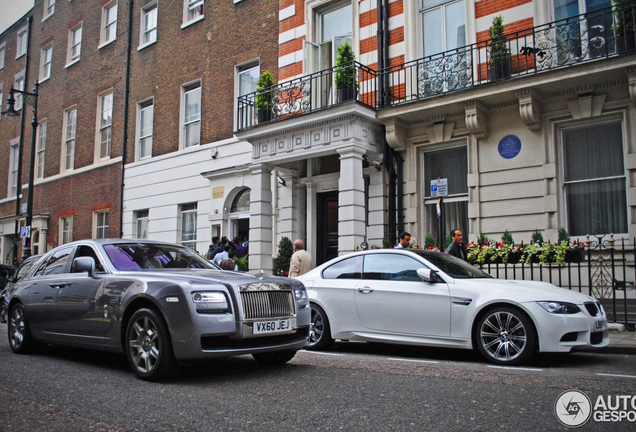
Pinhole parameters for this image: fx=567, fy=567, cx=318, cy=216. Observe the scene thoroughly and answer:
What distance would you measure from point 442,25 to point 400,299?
889 cm

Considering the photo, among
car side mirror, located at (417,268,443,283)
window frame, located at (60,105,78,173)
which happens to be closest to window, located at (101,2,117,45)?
window frame, located at (60,105,78,173)

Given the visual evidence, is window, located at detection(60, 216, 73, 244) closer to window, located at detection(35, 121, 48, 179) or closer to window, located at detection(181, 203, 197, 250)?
window, located at detection(35, 121, 48, 179)

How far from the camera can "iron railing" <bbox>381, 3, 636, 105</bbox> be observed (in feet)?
35.7

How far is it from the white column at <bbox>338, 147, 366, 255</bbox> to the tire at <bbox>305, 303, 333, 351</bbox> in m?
4.73

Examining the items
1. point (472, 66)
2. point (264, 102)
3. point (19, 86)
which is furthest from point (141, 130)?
point (472, 66)

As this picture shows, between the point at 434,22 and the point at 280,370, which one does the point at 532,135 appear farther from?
the point at 280,370

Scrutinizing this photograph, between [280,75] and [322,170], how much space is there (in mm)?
3278

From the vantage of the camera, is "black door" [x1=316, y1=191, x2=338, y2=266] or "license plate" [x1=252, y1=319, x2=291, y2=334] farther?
"black door" [x1=316, y1=191, x2=338, y2=266]

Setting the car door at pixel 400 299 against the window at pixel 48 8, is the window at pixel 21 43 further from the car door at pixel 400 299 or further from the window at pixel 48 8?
the car door at pixel 400 299

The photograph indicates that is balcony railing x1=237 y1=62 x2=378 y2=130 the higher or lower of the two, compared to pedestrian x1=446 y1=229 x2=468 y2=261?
higher

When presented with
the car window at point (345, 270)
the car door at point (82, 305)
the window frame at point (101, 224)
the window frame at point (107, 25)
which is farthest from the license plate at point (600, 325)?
the window frame at point (107, 25)

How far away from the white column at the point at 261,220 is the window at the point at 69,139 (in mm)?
14155

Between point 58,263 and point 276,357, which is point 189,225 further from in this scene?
point 276,357

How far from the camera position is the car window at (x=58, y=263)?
24.3 ft
